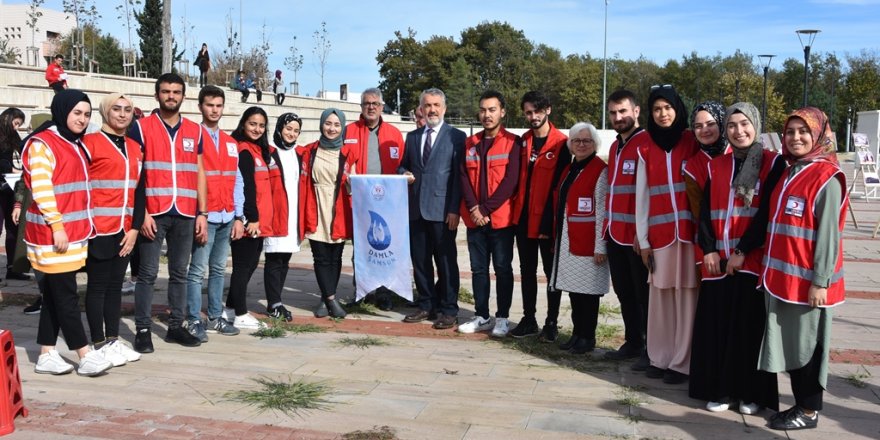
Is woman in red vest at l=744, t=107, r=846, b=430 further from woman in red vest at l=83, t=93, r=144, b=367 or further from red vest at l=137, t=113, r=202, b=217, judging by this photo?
woman in red vest at l=83, t=93, r=144, b=367

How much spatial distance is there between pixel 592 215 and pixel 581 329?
0.89 meters

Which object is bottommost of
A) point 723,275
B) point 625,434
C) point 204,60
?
point 625,434

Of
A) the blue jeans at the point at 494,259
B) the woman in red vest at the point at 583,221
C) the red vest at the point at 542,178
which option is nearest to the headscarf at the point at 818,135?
the woman in red vest at the point at 583,221

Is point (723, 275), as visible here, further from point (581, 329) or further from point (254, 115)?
point (254, 115)

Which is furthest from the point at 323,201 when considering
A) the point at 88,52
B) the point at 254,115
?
the point at 88,52

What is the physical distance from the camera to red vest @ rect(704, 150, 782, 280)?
4477mm

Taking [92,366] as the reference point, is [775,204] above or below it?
above

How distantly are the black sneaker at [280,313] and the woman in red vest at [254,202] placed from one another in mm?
312

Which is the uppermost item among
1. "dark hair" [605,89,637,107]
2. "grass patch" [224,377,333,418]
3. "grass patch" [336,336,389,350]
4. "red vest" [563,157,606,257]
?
"dark hair" [605,89,637,107]

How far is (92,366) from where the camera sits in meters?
5.09

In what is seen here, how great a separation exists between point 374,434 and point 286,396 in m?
0.84

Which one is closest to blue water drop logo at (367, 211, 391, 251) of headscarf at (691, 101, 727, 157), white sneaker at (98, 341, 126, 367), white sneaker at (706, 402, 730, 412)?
white sneaker at (98, 341, 126, 367)

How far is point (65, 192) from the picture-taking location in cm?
494

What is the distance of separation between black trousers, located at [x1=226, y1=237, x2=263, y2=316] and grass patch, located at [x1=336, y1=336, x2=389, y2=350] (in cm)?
100
